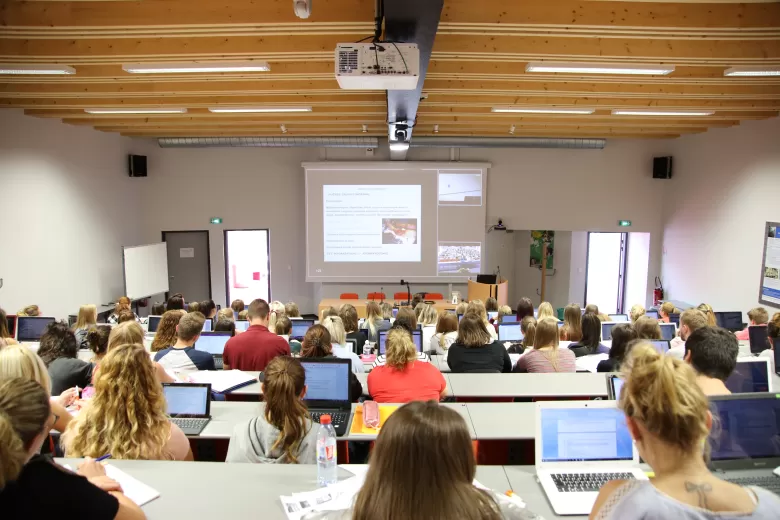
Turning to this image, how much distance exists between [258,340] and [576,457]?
2.80 metres

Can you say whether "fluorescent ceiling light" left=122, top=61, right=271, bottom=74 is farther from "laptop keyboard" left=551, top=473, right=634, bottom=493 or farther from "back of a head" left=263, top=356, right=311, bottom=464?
"laptop keyboard" left=551, top=473, right=634, bottom=493

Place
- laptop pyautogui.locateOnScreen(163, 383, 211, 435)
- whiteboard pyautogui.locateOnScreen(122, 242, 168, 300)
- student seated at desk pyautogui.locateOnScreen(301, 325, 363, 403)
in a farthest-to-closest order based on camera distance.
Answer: whiteboard pyautogui.locateOnScreen(122, 242, 168, 300) < student seated at desk pyautogui.locateOnScreen(301, 325, 363, 403) < laptop pyautogui.locateOnScreen(163, 383, 211, 435)

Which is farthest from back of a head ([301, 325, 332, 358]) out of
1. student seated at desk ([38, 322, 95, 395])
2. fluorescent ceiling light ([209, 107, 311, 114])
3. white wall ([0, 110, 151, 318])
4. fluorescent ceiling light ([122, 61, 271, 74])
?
white wall ([0, 110, 151, 318])

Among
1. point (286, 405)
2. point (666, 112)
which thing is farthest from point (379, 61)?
point (666, 112)

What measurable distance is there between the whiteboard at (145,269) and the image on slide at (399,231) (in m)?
4.73

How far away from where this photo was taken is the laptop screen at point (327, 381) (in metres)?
3.23

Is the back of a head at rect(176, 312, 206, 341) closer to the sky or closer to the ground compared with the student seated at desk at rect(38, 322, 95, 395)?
closer to the sky

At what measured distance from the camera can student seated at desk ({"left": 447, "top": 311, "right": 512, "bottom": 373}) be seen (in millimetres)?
4320

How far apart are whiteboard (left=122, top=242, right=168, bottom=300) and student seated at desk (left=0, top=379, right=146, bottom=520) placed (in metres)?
8.90

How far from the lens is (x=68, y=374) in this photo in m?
3.62

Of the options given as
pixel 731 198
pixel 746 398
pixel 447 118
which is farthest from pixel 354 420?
pixel 731 198

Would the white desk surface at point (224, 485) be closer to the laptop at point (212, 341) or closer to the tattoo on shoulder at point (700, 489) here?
the tattoo on shoulder at point (700, 489)

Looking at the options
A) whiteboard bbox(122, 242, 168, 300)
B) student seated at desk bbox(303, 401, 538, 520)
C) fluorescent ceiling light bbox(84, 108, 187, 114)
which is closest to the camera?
student seated at desk bbox(303, 401, 538, 520)

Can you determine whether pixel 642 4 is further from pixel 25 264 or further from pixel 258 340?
pixel 25 264
